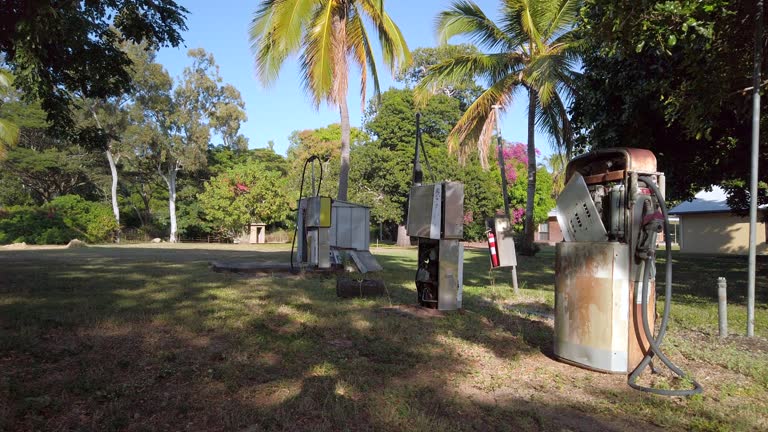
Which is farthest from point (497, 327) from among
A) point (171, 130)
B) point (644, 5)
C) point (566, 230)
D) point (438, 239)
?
point (171, 130)

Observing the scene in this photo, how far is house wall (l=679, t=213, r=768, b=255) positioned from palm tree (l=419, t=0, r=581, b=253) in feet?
56.0

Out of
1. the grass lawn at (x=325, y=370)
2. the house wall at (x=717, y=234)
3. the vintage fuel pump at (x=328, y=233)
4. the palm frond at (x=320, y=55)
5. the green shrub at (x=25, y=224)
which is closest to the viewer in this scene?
the grass lawn at (x=325, y=370)

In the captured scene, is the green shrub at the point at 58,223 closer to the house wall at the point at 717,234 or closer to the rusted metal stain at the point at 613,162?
the rusted metal stain at the point at 613,162

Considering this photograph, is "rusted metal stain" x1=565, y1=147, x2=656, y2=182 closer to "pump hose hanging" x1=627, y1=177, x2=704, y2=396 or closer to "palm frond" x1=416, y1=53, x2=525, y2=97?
"pump hose hanging" x1=627, y1=177, x2=704, y2=396

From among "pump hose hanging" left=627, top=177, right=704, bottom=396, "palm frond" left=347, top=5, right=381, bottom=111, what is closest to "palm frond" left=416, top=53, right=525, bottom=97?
"palm frond" left=347, top=5, right=381, bottom=111

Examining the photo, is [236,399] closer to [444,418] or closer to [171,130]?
[444,418]

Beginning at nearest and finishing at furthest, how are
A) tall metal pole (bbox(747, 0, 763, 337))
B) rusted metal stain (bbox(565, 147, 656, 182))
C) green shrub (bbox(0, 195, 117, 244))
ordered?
rusted metal stain (bbox(565, 147, 656, 182)) < tall metal pole (bbox(747, 0, 763, 337)) < green shrub (bbox(0, 195, 117, 244))

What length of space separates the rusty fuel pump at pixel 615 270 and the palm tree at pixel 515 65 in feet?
38.4

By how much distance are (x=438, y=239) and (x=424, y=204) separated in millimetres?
603

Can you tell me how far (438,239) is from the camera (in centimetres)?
711

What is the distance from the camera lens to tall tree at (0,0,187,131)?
8.14 metres

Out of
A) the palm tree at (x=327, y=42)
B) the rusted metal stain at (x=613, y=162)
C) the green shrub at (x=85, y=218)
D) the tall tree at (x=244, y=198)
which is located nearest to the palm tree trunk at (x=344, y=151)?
the palm tree at (x=327, y=42)

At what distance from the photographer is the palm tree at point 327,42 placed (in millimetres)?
13742

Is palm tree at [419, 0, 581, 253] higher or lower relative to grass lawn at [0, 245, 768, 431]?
higher
